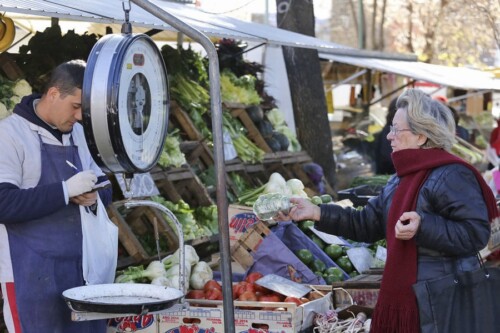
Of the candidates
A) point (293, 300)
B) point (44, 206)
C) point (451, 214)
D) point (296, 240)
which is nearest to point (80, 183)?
point (44, 206)

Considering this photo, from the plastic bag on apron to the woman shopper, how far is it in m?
0.98

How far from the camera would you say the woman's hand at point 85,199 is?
4.11 metres

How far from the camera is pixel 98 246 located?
435 cm

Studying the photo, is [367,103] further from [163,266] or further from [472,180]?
Answer: [472,180]

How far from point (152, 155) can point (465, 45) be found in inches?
1389

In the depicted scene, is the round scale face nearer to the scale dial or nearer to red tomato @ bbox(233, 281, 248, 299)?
the scale dial

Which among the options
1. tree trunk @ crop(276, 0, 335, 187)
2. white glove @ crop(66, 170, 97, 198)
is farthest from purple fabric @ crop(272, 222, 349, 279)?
tree trunk @ crop(276, 0, 335, 187)

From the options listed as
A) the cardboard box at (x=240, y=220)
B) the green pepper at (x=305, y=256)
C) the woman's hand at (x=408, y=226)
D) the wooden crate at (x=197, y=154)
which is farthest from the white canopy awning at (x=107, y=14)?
the woman's hand at (x=408, y=226)

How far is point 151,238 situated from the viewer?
671 cm

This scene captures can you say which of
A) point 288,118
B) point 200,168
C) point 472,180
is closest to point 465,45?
point 288,118

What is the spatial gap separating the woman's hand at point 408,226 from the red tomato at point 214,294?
1893 mm

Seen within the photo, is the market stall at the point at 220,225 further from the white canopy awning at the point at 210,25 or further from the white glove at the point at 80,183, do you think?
the white glove at the point at 80,183

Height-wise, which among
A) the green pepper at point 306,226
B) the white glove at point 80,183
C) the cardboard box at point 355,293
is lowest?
the cardboard box at point 355,293

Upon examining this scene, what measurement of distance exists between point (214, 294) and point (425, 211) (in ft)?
6.20
